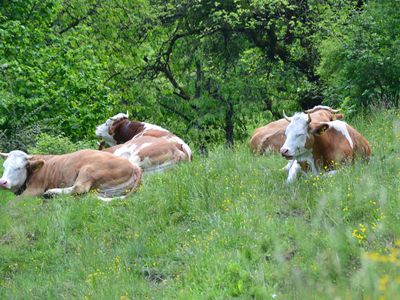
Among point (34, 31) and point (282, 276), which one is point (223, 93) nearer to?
point (34, 31)

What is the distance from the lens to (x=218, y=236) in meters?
8.26

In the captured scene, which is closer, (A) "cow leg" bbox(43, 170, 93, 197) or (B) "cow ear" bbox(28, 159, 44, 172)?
(A) "cow leg" bbox(43, 170, 93, 197)

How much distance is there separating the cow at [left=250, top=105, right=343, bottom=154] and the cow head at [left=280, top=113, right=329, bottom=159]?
246cm

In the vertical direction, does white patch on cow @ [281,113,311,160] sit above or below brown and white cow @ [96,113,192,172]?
above

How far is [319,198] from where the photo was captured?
28.6ft

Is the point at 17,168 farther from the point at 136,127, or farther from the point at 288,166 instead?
the point at 288,166

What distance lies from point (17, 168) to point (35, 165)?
0.31m

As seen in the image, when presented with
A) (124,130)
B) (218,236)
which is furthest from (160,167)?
(218,236)

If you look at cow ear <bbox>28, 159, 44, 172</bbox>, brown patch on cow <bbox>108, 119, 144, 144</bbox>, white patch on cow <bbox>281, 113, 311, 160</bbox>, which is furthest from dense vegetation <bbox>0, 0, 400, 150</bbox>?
white patch on cow <bbox>281, 113, 311, 160</bbox>

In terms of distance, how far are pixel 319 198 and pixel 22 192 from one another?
20.5 feet

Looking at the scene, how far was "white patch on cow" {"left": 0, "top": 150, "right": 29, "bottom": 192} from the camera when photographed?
42.6 feet

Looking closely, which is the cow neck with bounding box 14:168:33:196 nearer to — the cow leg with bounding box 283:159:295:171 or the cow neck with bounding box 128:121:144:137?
the cow neck with bounding box 128:121:144:137

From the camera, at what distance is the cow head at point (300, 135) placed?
34.7ft

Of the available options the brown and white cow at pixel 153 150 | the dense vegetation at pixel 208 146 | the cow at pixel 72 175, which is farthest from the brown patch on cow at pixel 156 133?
the cow at pixel 72 175
